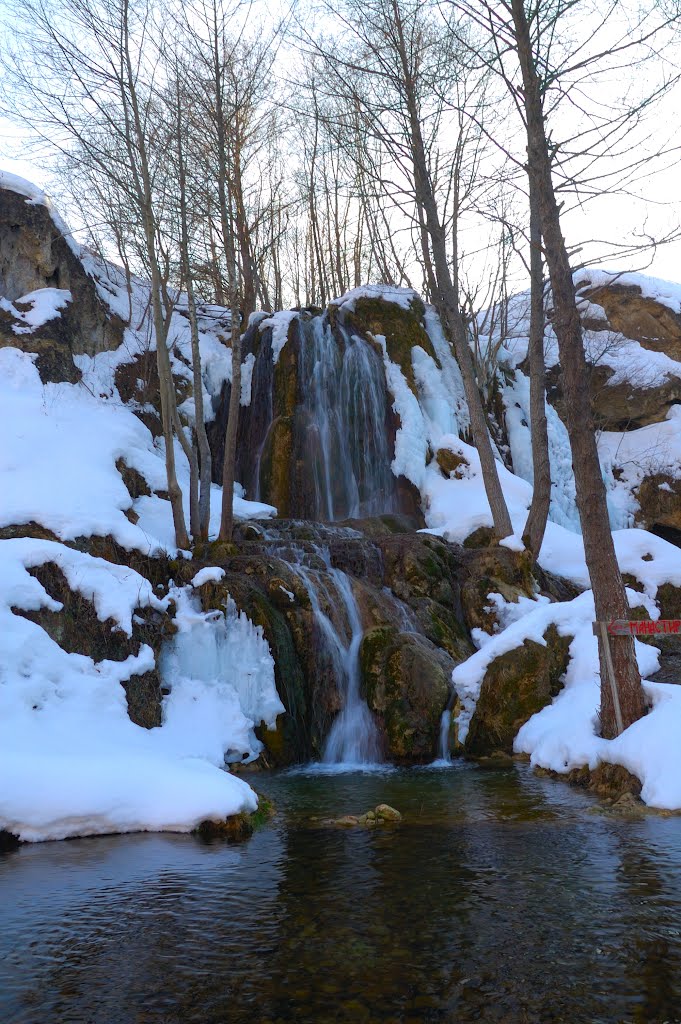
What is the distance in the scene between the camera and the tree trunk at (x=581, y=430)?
6676mm

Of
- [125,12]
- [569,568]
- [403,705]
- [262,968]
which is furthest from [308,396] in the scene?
[262,968]

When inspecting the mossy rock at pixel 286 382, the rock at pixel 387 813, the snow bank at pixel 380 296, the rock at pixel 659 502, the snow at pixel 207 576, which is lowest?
the rock at pixel 387 813

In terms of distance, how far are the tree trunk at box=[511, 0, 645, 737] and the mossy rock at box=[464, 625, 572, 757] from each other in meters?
1.58

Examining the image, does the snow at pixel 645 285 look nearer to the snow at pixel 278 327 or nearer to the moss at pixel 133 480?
the snow at pixel 278 327

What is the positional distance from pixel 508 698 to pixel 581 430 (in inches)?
124

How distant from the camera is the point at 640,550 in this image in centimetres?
1306

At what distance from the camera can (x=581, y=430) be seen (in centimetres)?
686

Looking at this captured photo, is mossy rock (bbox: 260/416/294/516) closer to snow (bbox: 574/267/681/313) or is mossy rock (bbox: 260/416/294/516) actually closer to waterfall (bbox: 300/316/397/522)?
waterfall (bbox: 300/316/397/522)

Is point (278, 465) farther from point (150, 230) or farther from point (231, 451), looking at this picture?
point (150, 230)

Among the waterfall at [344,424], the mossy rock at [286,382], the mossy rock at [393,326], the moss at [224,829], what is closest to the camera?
the moss at [224,829]

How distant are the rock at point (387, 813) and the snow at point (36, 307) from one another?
12.7 meters

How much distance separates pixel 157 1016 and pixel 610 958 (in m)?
1.72

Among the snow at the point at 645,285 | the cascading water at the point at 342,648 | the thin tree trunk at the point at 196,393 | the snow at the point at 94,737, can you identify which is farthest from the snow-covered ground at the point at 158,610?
the snow at the point at 645,285

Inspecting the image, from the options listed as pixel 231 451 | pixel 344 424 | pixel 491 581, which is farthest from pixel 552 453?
pixel 231 451
